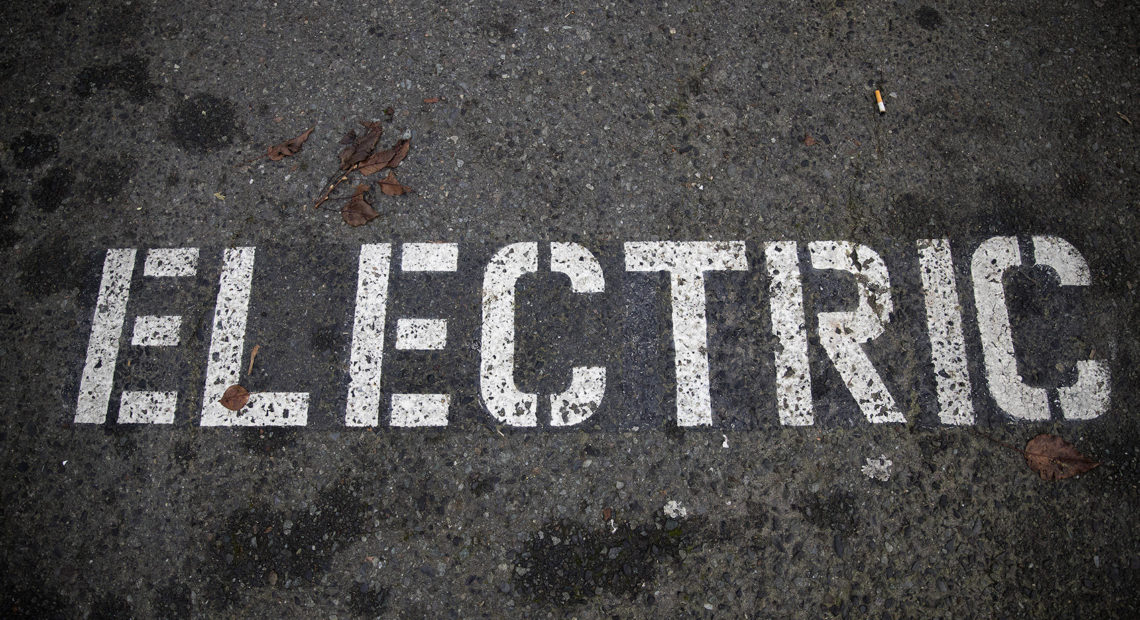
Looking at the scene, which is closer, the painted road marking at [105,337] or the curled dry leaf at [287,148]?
the painted road marking at [105,337]

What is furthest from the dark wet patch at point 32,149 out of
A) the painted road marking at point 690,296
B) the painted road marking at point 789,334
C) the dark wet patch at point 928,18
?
the dark wet patch at point 928,18

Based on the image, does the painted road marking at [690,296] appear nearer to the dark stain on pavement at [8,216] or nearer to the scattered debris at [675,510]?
the scattered debris at [675,510]

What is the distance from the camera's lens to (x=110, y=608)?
9.22ft

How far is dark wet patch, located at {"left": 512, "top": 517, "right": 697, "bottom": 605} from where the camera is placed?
276 cm

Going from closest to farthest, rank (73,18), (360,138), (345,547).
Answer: (345,547), (360,138), (73,18)

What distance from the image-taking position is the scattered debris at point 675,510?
9.25 feet

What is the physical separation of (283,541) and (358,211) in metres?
1.64

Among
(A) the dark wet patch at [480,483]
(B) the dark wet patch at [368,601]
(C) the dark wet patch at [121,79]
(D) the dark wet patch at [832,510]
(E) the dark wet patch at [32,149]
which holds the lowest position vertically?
(B) the dark wet patch at [368,601]

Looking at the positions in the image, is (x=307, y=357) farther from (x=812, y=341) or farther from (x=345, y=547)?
(x=812, y=341)

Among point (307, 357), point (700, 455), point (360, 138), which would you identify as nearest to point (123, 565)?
point (307, 357)

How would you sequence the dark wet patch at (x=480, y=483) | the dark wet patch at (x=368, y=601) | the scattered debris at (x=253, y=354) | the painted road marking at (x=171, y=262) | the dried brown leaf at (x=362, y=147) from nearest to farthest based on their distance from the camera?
the dark wet patch at (x=368, y=601) → the dark wet patch at (x=480, y=483) → the scattered debris at (x=253, y=354) → the painted road marking at (x=171, y=262) → the dried brown leaf at (x=362, y=147)

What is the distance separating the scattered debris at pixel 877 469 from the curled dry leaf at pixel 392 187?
267 cm

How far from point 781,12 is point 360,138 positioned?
247cm

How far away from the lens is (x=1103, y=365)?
300 cm
